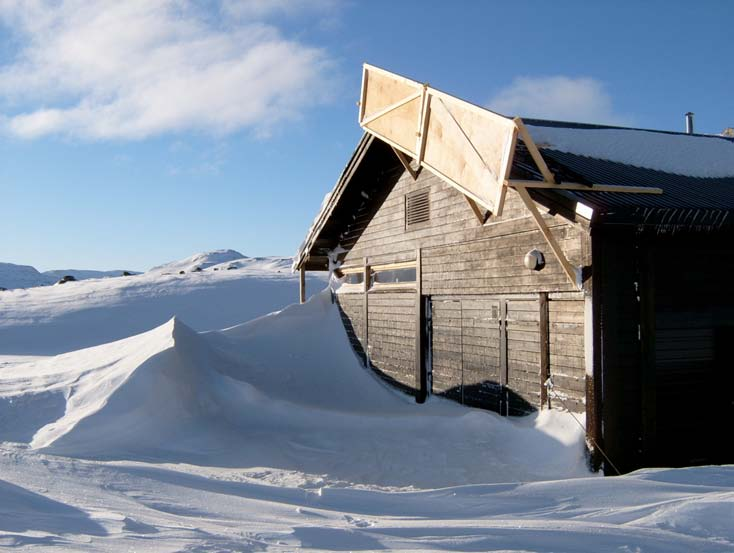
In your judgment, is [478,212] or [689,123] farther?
[689,123]

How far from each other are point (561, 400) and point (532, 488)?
282 centimetres

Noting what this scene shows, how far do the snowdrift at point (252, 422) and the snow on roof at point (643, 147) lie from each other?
3.93 meters

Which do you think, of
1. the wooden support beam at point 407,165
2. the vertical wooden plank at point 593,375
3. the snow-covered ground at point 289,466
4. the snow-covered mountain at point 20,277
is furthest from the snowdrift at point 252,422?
the snow-covered mountain at point 20,277

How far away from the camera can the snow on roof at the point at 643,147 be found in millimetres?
9572

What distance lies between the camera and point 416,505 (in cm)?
560

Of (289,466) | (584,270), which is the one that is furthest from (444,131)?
(289,466)

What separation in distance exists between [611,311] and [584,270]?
0.58 m

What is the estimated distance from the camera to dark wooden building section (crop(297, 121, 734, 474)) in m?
7.81

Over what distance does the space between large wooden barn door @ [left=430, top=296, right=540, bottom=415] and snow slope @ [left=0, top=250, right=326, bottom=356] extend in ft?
52.8

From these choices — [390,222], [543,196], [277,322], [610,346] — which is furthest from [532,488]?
[277,322]

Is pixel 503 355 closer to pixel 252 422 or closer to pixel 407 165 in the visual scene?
pixel 407 165

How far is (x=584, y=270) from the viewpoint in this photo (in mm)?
7910

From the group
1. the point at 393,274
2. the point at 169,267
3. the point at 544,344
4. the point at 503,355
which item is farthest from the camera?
the point at 169,267

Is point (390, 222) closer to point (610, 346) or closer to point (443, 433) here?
point (443, 433)
